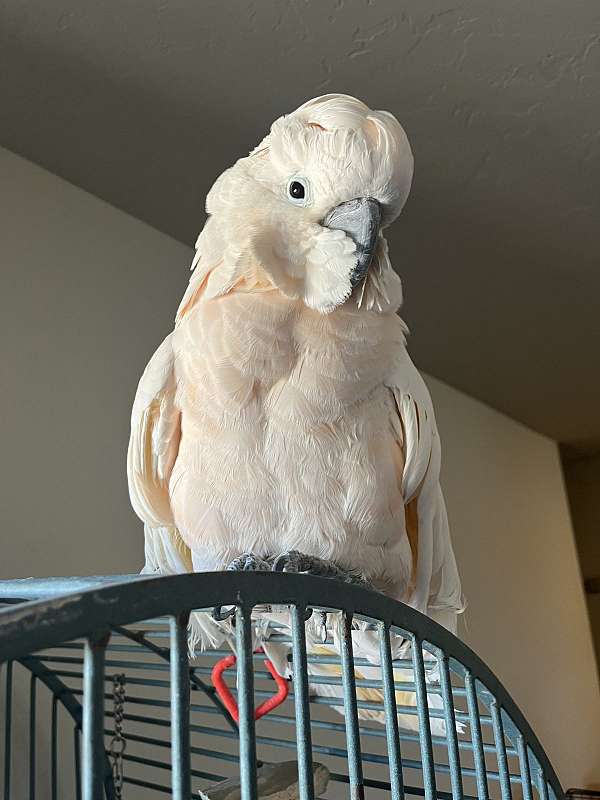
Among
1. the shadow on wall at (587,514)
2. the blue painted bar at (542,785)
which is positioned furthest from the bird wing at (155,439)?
the shadow on wall at (587,514)

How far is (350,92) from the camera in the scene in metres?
1.34

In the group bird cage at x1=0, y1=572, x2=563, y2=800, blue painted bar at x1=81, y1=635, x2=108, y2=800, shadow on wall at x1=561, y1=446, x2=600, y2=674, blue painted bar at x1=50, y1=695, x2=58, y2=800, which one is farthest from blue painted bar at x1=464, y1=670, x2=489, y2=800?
shadow on wall at x1=561, y1=446, x2=600, y2=674

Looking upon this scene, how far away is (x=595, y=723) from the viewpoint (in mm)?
3262

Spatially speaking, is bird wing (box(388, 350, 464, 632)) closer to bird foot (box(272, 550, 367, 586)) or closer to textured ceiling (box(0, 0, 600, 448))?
bird foot (box(272, 550, 367, 586))

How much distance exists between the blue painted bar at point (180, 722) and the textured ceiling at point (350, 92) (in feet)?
3.48

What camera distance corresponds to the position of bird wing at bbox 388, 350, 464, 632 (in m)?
0.81

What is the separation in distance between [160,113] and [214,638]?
97 cm

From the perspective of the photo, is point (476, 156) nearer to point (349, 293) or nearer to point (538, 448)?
point (349, 293)

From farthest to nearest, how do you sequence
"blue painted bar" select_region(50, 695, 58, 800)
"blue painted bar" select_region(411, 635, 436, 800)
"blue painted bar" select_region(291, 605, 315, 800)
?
"blue painted bar" select_region(50, 695, 58, 800)
"blue painted bar" select_region(411, 635, 436, 800)
"blue painted bar" select_region(291, 605, 315, 800)

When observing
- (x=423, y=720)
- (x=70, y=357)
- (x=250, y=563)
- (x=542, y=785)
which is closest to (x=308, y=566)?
(x=250, y=563)

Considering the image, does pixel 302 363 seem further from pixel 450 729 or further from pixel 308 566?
pixel 450 729

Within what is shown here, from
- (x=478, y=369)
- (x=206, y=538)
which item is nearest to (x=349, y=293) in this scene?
(x=206, y=538)

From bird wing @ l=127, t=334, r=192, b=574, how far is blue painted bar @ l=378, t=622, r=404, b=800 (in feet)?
1.23

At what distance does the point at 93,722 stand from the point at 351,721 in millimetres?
229
